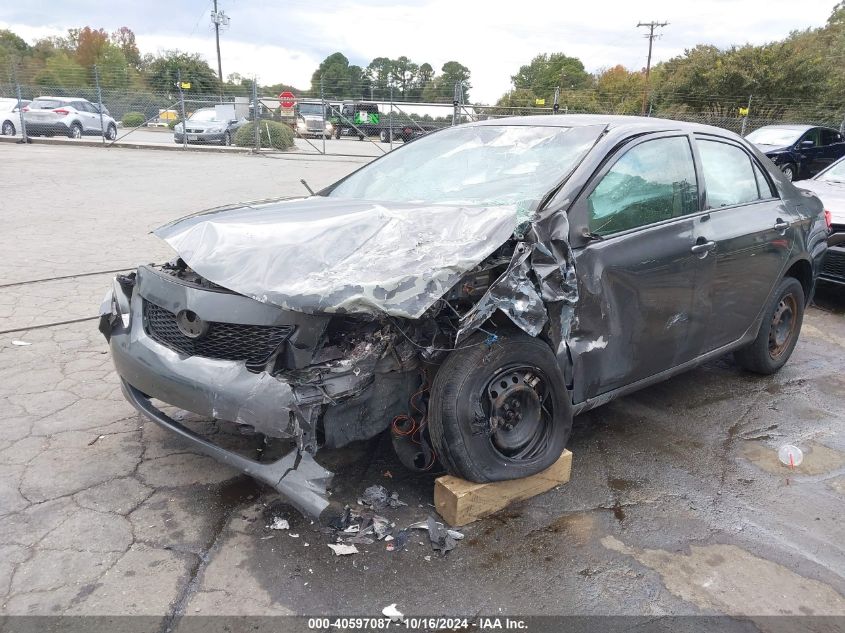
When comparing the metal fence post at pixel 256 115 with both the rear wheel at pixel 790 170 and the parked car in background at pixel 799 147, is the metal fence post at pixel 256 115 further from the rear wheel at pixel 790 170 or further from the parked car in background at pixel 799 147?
the rear wheel at pixel 790 170

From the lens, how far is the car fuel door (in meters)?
3.19

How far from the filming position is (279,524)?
2.92m

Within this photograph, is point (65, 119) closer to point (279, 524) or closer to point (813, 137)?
point (813, 137)

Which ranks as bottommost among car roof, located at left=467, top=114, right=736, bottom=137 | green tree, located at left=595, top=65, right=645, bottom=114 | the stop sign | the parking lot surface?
the parking lot surface

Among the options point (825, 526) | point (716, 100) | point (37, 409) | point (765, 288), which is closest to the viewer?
point (825, 526)

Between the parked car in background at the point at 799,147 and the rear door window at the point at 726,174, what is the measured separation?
11026 millimetres

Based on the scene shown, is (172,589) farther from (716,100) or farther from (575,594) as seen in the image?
(716,100)

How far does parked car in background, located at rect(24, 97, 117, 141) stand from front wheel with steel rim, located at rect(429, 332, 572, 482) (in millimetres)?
22352

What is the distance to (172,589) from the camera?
8.20 feet

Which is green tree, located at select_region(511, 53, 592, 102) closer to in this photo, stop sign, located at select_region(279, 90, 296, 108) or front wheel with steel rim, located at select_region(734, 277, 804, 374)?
stop sign, located at select_region(279, 90, 296, 108)

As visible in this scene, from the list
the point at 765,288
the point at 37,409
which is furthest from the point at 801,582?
the point at 37,409

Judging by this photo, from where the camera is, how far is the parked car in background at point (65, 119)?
2198 cm

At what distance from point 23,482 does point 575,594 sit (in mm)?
2592

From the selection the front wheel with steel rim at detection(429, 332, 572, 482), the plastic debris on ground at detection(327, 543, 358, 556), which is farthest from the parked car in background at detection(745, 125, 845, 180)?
the plastic debris on ground at detection(327, 543, 358, 556)
